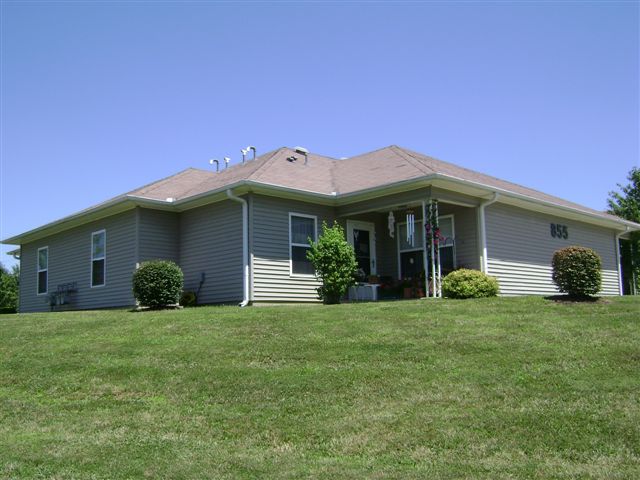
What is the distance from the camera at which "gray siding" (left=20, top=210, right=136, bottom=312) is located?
59.3 feet

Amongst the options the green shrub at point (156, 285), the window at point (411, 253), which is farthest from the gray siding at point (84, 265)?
the window at point (411, 253)

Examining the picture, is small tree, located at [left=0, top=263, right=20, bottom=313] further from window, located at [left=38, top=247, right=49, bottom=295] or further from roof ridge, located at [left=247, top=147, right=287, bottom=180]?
roof ridge, located at [left=247, top=147, right=287, bottom=180]

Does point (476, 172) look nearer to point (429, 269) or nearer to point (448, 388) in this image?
point (429, 269)

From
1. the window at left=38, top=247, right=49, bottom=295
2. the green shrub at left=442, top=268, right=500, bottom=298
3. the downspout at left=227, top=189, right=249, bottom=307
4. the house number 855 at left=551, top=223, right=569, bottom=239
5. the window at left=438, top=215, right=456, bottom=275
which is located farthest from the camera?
the window at left=38, top=247, right=49, bottom=295

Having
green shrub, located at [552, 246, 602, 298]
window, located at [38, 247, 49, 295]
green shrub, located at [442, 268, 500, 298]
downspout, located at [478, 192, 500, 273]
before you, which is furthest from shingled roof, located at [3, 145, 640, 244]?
green shrub, located at [552, 246, 602, 298]

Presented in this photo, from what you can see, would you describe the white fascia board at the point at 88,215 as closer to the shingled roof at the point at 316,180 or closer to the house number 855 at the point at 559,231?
the shingled roof at the point at 316,180

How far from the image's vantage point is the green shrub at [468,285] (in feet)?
46.7

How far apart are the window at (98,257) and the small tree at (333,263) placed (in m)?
7.02

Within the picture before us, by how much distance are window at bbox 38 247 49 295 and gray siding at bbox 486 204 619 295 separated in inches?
577

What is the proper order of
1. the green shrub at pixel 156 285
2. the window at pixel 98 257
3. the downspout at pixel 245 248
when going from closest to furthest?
1. the green shrub at pixel 156 285
2. the downspout at pixel 245 248
3. the window at pixel 98 257

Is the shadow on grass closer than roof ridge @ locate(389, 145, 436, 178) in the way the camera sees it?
Yes

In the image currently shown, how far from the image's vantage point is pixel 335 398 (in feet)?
24.5

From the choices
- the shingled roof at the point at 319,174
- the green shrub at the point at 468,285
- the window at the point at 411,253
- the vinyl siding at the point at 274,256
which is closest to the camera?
the green shrub at the point at 468,285

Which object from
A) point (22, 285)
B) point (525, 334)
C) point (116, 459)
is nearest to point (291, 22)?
point (525, 334)
